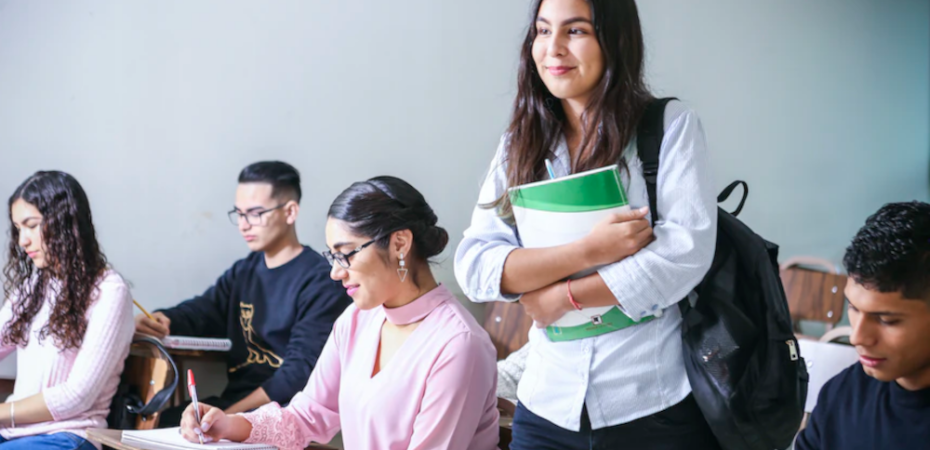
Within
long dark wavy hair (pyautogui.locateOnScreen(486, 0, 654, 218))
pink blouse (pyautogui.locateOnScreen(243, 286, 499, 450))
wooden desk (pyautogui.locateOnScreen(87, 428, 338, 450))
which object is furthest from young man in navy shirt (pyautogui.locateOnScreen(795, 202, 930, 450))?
wooden desk (pyautogui.locateOnScreen(87, 428, 338, 450))

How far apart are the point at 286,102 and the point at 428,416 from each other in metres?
1.94

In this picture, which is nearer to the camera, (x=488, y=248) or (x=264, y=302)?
(x=488, y=248)

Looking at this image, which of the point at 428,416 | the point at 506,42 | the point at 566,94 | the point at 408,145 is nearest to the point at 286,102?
the point at 408,145

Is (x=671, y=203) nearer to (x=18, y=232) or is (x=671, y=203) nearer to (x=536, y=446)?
(x=536, y=446)

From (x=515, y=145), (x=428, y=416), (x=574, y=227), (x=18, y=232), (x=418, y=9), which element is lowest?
(x=428, y=416)

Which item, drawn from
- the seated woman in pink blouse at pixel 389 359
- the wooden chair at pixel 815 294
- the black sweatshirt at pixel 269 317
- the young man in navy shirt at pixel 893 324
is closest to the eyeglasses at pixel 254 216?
the black sweatshirt at pixel 269 317

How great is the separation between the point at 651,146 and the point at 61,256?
190cm

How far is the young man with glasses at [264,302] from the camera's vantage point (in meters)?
2.87

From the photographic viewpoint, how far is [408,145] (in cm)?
360

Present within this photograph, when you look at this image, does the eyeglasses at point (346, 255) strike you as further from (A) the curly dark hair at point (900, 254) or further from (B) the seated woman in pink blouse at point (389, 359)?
(A) the curly dark hair at point (900, 254)

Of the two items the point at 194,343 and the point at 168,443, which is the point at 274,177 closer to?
the point at 194,343

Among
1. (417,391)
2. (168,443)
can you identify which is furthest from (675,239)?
(168,443)

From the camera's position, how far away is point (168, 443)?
1734 mm

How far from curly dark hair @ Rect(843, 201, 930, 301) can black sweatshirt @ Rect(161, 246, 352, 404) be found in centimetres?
177
